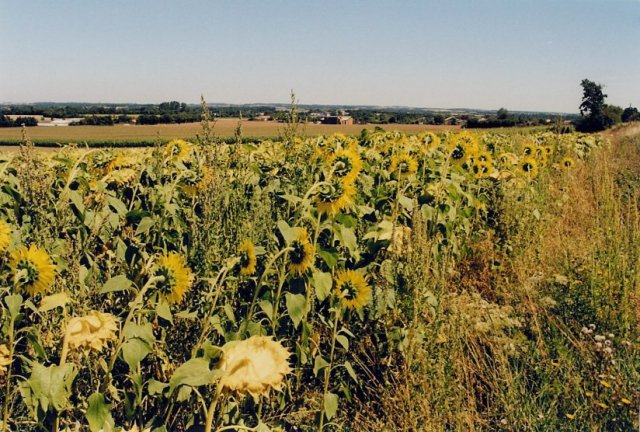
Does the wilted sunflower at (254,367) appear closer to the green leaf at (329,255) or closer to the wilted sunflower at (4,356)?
the wilted sunflower at (4,356)

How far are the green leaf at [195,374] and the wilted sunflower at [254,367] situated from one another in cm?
3

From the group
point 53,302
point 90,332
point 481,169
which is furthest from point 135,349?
point 481,169

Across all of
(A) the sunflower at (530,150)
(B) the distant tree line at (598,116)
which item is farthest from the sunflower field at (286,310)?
(B) the distant tree line at (598,116)

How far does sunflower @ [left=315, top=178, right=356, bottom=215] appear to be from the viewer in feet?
7.90

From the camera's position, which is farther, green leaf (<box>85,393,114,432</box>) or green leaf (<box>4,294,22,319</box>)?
green leaf (<box>4,294,22,319</box>)

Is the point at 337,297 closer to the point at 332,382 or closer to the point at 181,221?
the point at 332,382

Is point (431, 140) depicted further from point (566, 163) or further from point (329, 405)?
point (329, 405)

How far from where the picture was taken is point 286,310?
2543 millimetres

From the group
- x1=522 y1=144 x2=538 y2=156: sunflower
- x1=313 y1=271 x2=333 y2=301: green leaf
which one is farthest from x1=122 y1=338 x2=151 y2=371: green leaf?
x1=522 y1=144 x2=538 y2=156: sunflower

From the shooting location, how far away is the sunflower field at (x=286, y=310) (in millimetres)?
1949

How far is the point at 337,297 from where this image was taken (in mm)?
2605

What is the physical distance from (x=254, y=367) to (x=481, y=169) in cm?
419

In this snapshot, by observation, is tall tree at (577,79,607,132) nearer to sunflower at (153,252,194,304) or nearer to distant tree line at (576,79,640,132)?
distant tree line at (576,79,640,132)

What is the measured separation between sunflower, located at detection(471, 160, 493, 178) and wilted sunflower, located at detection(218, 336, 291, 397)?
410cm
